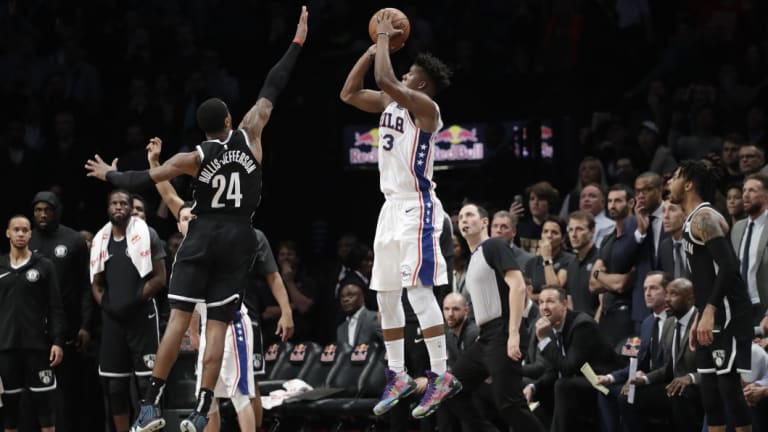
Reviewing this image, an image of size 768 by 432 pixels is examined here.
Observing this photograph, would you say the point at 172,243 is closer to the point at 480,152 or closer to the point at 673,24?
the point at 480,152

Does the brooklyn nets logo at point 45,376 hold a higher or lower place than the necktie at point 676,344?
lower

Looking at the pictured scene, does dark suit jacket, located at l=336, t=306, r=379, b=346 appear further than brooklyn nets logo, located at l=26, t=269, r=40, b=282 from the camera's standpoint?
Yes

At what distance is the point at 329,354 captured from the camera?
12625 mm

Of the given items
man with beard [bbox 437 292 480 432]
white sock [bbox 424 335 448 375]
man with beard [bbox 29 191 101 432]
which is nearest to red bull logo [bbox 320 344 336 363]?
man with beard [bbox 437 292 480 432]

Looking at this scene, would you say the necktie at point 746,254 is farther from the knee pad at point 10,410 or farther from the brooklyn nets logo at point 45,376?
the knee pad at point 10,410

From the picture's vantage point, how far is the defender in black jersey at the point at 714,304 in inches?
354

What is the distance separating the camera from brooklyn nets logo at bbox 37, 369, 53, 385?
39.2 feet

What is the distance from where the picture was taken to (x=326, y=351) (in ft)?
41.6

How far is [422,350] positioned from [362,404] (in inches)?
35.7

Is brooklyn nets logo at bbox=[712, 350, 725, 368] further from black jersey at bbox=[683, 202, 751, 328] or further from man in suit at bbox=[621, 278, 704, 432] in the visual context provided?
man in suit at bbox=[621, 278, 704, 432]

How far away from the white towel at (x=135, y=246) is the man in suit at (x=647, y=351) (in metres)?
4.25

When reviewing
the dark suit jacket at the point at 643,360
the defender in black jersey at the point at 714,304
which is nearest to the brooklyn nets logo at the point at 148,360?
the dark suit jacket at the point at 643,360

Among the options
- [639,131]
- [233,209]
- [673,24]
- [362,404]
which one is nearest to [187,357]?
[362,404]

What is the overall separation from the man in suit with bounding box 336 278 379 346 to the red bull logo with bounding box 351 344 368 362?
7.6 inches
